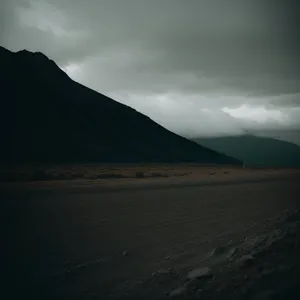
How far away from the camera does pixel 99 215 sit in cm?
1348

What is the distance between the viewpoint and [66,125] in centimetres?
13012

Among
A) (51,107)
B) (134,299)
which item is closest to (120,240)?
(134,299)

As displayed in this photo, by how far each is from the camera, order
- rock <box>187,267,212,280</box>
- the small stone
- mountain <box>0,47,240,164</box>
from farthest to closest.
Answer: mountain <box>0,47,240,164</box> < the small stone < rock <box>187,267,212,280</box>

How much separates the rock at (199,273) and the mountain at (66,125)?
87429 mm

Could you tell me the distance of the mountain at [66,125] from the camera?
353 feet

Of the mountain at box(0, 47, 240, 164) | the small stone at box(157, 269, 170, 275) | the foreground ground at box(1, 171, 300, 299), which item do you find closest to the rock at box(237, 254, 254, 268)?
the foreground ground at box(1, 171, 300, 299)

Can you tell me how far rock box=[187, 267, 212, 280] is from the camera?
7141 mm

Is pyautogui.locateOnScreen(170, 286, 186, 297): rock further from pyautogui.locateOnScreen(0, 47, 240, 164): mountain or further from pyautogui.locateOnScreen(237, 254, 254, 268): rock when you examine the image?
pyautogui.locateOnScreen(0, 47, 240, 164): mountain

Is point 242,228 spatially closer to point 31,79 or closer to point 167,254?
point 167,254

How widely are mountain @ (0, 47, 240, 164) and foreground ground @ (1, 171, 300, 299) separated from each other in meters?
80.9

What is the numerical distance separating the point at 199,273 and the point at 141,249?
2.29m

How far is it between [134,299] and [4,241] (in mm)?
5359

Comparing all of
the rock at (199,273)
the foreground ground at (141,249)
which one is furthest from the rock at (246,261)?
the rock at (199,273)

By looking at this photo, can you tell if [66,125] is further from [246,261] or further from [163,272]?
[246,261]
